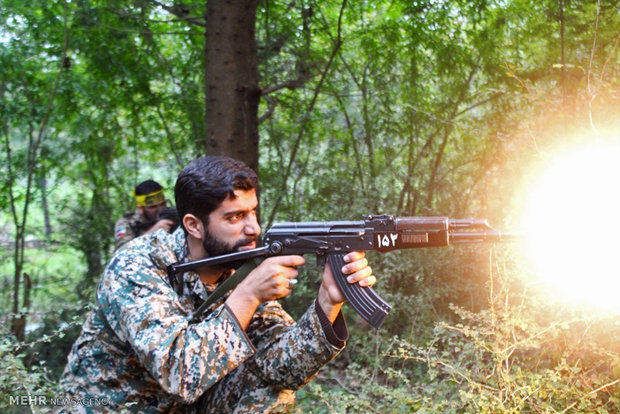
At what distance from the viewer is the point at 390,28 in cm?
573

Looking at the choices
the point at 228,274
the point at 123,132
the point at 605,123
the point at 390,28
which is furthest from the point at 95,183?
the point at 605,123

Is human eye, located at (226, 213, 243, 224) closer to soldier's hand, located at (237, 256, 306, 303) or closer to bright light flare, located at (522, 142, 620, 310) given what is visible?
soldier's hand, located at (237, 256, 306, 303)

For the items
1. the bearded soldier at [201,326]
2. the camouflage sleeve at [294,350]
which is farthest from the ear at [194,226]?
the camouflage sleeve at [294,350]

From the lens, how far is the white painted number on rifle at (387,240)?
2621 millimetres

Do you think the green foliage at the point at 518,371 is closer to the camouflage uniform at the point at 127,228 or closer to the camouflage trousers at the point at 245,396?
the camouflage trousers at the point at 245,396

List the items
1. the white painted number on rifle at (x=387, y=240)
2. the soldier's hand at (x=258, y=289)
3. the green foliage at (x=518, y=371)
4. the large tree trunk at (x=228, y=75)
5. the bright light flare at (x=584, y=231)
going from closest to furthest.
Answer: the soldier's hand at (x=258, y=289) → the white painted number on rifle at (x=387, y=240) → the green foliage at (x=518, y=371) → the bright light flare at (x=584, y=231) → the large tree trunk at (x=228, y=75)

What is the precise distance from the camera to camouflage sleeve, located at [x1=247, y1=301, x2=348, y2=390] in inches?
106

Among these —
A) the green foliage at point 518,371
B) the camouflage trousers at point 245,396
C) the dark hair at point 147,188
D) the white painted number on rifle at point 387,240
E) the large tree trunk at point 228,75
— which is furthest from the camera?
the dark hair at point 147,188

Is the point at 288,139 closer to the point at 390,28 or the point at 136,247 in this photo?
the point at 390,28

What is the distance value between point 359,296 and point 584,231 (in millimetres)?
1643

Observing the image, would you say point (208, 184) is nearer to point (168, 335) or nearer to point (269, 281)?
point (269, 281)

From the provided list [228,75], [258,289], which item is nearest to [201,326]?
[258,289]

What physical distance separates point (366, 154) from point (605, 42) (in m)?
2.57

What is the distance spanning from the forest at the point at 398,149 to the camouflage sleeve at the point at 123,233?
0.76 m
